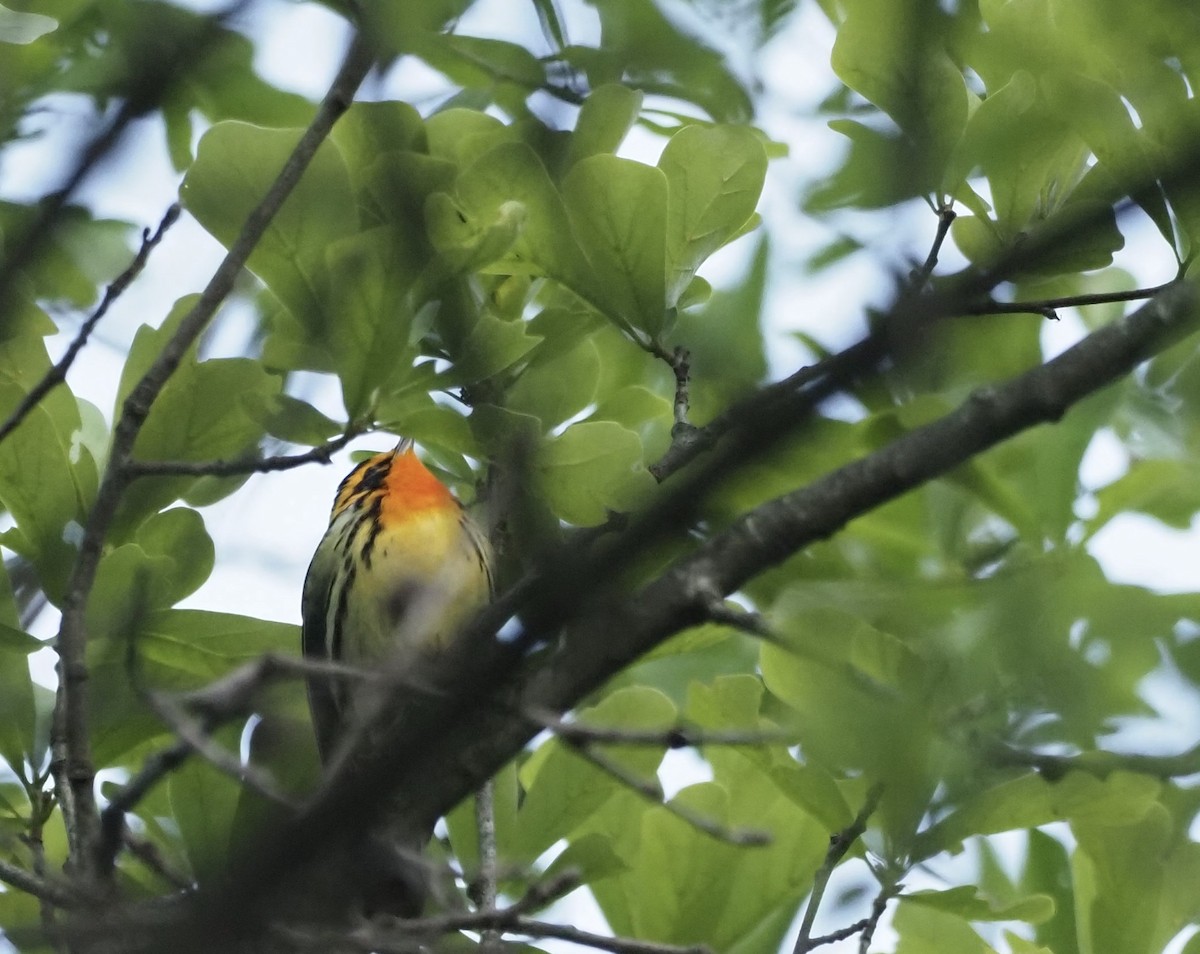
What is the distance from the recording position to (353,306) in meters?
2.29

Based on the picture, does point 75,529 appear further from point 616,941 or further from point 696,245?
point 616,941

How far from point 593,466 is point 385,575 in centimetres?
148

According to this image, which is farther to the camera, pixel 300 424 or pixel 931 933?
pixel 931 933

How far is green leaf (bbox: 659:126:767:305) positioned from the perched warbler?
1177 mm

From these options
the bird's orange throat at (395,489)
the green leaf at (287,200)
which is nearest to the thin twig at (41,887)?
the green leaf at (287,200)

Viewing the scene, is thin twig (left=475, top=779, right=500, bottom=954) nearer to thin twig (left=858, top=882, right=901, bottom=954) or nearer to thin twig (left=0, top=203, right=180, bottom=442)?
thin twig (left=858, top=882, right=901, bottom=954)

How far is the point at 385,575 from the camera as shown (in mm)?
4129

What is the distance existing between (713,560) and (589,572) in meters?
0.81

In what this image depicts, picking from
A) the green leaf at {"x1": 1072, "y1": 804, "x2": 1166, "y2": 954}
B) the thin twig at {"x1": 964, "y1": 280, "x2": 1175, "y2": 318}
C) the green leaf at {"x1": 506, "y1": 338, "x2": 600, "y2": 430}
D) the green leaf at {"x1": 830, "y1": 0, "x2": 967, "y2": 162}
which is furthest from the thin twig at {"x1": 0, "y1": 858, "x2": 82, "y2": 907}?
the green leaf at {"x1": 1072, "y1": 804, "x2": 1166, "y2": 954}

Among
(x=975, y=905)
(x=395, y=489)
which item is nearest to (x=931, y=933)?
(x=975, y=905)

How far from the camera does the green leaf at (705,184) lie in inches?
112

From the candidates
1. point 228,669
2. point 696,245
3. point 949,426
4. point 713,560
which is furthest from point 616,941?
point 696,245

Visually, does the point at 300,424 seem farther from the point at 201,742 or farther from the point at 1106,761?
the point at 1106,761

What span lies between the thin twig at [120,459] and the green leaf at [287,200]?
89mm
